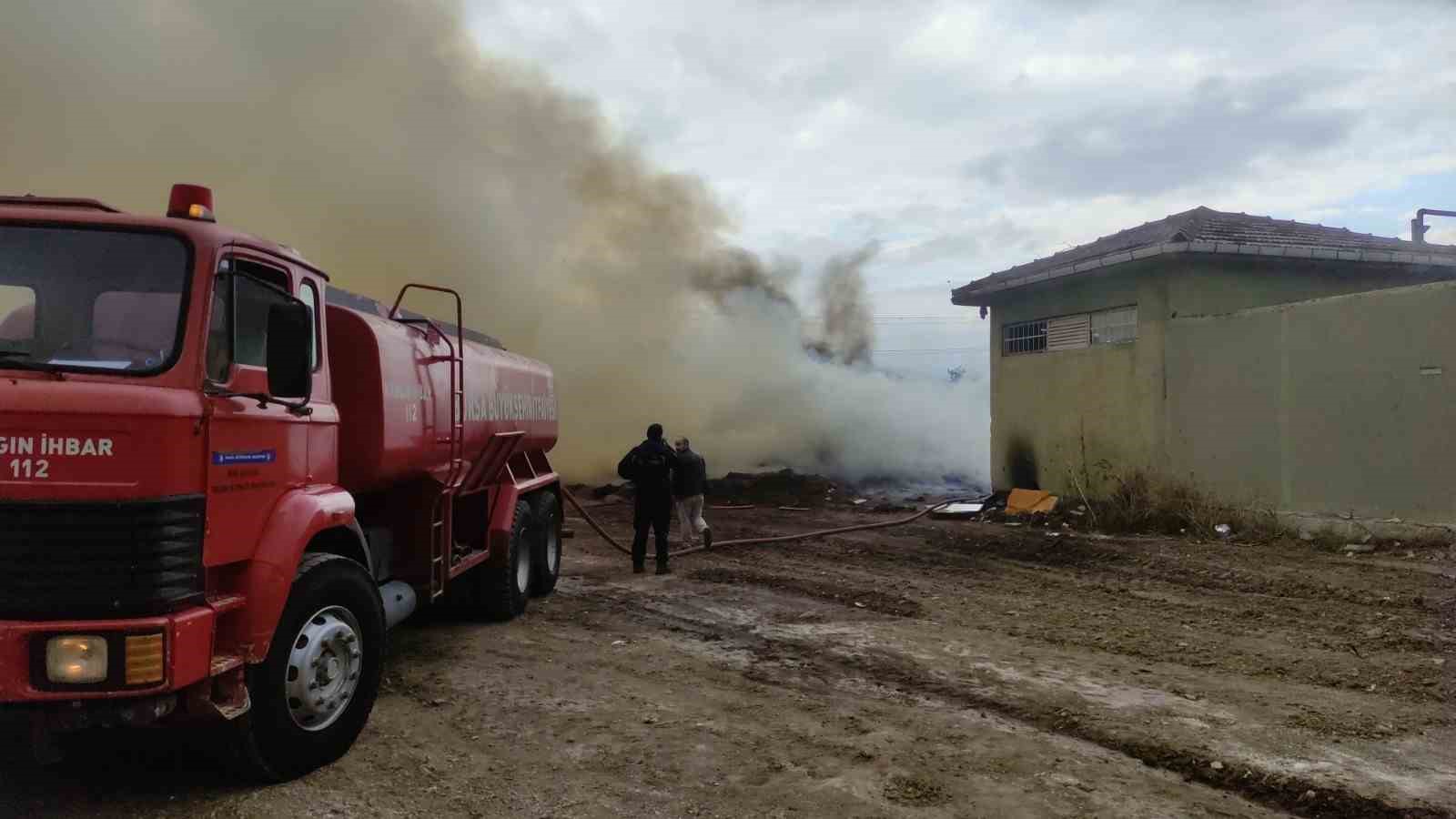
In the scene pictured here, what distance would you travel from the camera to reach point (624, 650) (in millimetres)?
6855

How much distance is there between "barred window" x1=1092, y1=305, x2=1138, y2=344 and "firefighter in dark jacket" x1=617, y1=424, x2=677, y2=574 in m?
7.41

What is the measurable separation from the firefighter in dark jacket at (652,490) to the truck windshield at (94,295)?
654cm

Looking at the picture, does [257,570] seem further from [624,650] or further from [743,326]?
[743,326]

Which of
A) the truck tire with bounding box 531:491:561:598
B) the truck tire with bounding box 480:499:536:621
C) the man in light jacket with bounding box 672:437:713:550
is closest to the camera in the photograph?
the truck tire with bounding box 480:499:536:621

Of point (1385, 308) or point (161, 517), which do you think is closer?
point (161, 517)

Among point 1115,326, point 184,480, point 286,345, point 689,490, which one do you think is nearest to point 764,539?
point 689,490

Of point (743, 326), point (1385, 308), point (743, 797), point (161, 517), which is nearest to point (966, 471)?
point (743, 326)

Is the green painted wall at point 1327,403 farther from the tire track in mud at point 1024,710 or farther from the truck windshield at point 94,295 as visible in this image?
the truck windshield at point 94,295

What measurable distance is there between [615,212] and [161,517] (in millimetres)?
18389

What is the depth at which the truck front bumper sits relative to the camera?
333 cm

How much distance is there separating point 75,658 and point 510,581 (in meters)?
4.45

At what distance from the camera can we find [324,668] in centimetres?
439

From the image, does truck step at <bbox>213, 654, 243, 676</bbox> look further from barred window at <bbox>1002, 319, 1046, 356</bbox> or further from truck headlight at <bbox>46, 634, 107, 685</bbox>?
barred window at <bbox>1002, 319, 1046, 356</bbox>

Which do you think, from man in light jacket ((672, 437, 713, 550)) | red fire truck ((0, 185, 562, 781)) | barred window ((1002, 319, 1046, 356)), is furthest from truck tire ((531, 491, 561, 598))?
barred window ((1002, 319, 1046, 356))
